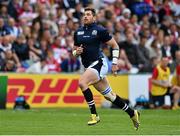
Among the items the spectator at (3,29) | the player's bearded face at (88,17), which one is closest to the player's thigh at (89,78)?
the player's bearded face at (88,17)

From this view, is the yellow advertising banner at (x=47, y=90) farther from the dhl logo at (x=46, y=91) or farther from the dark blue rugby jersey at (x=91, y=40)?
the dark blue rugby jersey at (x=91, y=40)

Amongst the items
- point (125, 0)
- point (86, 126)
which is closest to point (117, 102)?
point (86, 126)

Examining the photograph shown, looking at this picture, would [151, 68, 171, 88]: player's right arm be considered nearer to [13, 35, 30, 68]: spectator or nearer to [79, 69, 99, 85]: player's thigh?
[13, 35, 30, 68]: spectator

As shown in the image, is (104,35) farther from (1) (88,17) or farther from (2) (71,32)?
(2) (71,32)

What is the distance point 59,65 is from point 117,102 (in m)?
10.6

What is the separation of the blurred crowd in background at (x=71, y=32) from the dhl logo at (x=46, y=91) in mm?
541

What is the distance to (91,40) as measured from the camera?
17.1 metres

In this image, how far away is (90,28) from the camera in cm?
1714

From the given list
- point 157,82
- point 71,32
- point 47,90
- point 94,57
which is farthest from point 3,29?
point 94,57

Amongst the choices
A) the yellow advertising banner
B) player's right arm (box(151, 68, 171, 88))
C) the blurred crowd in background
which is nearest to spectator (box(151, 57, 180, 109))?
player's right arm (box(151, 68, 171, 88))

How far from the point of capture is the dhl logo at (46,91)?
2550 centimetres

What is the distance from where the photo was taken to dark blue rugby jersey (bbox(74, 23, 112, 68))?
1698 centimetres

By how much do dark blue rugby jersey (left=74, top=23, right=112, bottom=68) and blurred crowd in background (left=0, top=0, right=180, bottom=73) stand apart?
8917 millimetres

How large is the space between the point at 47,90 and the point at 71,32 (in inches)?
148
